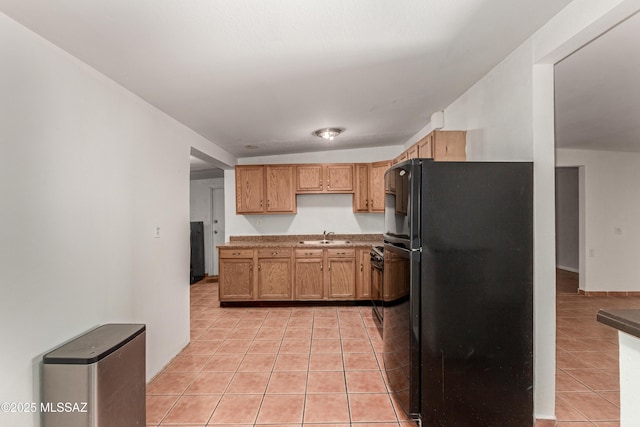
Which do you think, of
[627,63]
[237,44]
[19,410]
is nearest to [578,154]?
[627,63]

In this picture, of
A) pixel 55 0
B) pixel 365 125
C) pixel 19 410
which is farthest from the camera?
pixel 365 125

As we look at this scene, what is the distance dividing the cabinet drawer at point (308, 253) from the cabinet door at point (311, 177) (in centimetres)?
98

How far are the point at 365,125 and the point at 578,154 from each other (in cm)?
382

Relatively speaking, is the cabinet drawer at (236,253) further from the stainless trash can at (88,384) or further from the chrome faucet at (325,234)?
the stainless trash can at (88,384)

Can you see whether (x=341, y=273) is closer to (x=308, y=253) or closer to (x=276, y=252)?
(x=308, y=253)

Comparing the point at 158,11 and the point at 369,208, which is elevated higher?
the point at 158,11

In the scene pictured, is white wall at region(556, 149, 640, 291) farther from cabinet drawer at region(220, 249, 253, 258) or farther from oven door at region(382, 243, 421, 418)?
cabinet drawer at region(220, 249, 253, 258)

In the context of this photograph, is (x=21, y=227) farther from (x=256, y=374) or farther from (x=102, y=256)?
(x=256, y=374)

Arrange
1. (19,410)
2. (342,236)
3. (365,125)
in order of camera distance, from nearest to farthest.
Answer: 1. (19,410)
2. (365,125)
3. (342,236)

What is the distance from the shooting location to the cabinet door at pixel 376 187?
4562mm

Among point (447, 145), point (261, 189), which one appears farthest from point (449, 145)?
point (261, 189)

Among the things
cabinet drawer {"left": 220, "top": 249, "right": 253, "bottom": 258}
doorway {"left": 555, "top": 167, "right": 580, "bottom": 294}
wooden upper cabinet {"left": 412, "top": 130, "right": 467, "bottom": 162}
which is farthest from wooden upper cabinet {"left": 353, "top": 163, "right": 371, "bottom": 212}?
doorway {"left": 555, "top": 167, "right": 580, "bottom": 294}

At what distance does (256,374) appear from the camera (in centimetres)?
250

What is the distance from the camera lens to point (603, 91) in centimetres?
254
